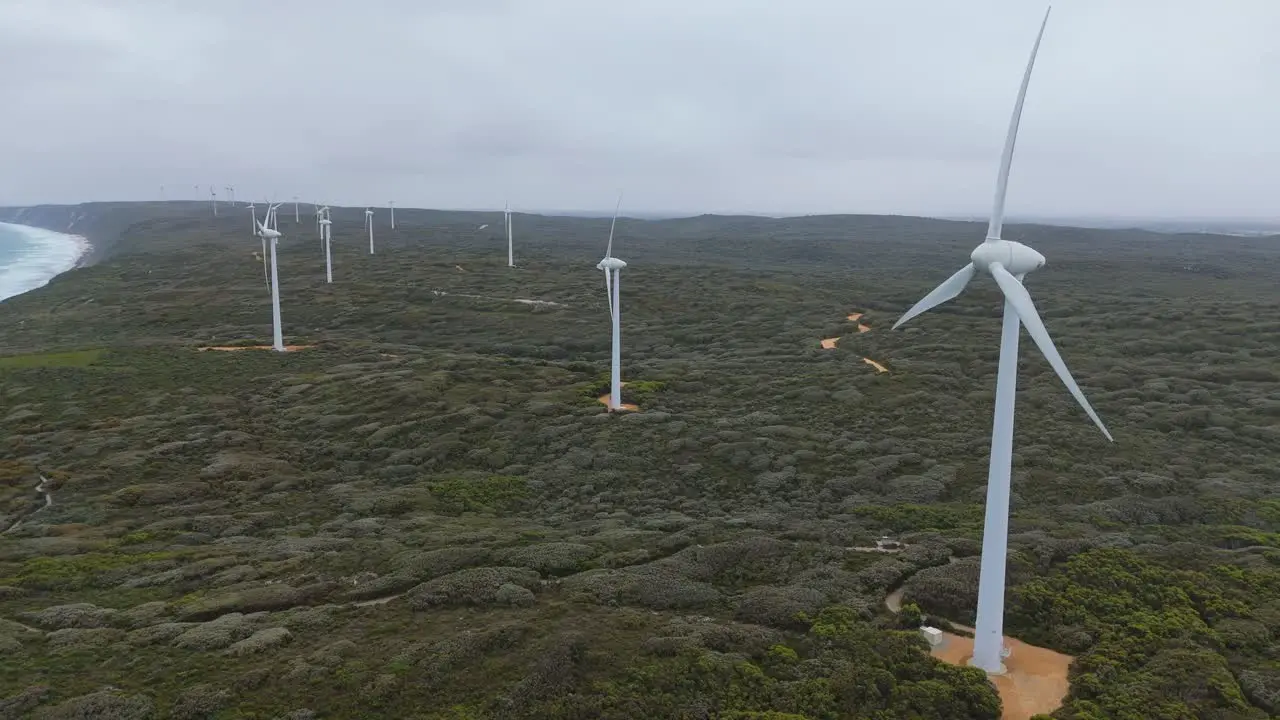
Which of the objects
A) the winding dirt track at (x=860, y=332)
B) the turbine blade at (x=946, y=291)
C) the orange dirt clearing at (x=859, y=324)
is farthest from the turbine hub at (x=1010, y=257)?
the orange dirt clearing at (x=859, y=324)

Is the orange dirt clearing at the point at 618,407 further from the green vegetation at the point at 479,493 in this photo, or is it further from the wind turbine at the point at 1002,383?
the wind turbine at the point at 1002,383

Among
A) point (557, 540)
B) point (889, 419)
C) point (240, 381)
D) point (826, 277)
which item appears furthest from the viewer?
point (826, 277)

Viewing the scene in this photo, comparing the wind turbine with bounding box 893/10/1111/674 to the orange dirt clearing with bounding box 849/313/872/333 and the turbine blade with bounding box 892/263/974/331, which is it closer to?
the turbine blade with bounding box 892/263/974/331

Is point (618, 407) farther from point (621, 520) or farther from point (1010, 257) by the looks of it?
point (1010, 257)

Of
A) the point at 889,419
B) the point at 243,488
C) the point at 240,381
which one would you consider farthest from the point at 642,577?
the point at 240,381

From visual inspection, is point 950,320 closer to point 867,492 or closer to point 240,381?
point 867,492

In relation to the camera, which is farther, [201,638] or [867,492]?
[867,492]
